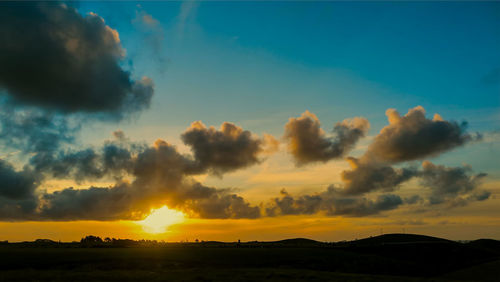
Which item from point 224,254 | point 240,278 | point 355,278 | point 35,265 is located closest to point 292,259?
point 224,254

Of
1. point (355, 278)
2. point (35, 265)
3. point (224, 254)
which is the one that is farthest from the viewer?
point (224, 254)

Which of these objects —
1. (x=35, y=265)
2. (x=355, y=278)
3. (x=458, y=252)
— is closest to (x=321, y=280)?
(x=355, y=278)

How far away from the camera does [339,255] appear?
13900 cm

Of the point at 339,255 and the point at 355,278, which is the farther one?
the point at 339,255

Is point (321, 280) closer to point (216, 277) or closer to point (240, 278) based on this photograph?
point (240, 278)

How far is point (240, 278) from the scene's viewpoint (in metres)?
73.6

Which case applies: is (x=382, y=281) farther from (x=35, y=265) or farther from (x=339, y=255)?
(x=35, y=265)

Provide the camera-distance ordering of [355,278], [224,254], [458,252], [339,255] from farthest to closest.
Answer: [458,252] < [339,255] < [224,254] < [355,278]

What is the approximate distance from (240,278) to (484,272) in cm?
8333

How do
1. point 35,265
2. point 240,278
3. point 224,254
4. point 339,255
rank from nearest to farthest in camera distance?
point 240,278 → point 35,265 → point 224,254 → point 339,255

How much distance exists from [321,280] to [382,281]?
1215 centimetres

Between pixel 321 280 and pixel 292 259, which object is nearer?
pixel 321 280

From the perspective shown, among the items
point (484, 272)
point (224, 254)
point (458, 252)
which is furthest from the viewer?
point (458, 252)

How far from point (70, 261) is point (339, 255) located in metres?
90.3
